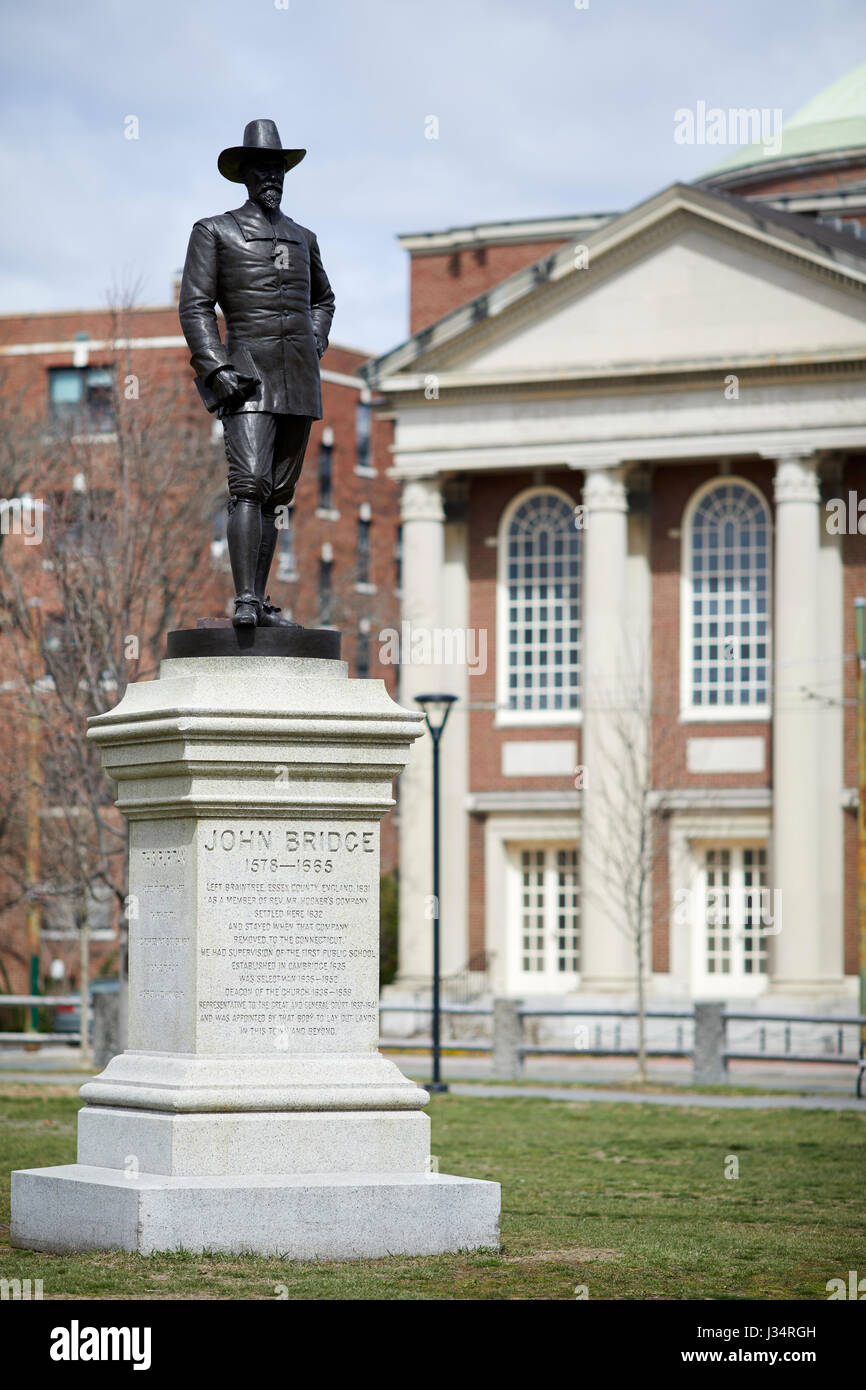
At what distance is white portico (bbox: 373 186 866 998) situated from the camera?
44.1m

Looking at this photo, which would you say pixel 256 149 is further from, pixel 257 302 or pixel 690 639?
pixel 690 639

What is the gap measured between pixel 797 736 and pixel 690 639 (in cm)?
332

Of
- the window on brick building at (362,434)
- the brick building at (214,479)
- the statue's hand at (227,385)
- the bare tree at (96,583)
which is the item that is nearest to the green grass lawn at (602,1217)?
the statue's hand at (227,385)

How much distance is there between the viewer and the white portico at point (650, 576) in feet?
145

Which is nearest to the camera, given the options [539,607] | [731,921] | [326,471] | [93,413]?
[93,413]

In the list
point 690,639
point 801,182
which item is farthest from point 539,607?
point 801,182

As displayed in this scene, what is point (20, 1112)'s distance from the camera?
21.9 metres

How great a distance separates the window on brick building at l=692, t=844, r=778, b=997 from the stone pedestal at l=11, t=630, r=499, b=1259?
34720mm

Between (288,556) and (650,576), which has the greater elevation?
(288,556)

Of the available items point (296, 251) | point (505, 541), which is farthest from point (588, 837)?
point (296, 251)

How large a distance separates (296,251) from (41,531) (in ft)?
77.8

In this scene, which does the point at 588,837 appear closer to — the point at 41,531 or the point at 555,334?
the point at 555,334

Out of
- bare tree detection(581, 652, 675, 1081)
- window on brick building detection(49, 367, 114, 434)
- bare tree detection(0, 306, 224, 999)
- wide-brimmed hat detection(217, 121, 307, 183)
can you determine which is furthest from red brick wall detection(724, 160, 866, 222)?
wide-brimmed hat detection(217, 121, 307, 183)

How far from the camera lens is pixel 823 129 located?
60.8 metres
